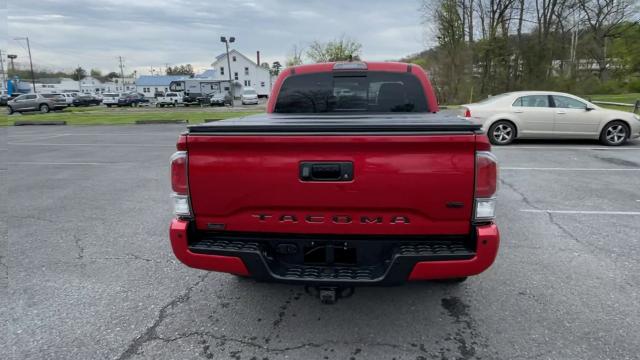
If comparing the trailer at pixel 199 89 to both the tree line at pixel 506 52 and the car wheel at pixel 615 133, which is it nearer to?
the tree line at pixel 506 52

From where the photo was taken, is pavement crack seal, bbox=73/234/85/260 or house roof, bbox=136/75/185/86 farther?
house roof, bbox=136/75/185/86

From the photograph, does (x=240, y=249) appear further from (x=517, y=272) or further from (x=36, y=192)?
(x=36, y=192)

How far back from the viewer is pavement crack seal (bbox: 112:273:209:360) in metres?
2.69

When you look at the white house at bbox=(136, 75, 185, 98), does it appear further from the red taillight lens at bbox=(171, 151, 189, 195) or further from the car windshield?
the red taillight lens at bbox=(171, 151, 189, 195)

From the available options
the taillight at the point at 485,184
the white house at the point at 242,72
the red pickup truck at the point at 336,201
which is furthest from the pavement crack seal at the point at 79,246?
the white house at the point at 242,72

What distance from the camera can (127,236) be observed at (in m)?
4.88

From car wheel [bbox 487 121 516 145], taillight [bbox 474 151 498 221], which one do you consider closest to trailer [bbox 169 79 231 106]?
car wheel [bbox 487 121 516 145]

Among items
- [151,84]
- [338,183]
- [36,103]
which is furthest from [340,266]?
[151,84]

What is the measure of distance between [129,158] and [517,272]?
9.81 metres

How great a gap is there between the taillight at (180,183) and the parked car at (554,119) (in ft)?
33.0

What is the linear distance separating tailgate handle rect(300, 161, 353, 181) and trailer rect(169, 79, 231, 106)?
47.3 metres

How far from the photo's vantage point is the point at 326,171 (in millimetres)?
2459

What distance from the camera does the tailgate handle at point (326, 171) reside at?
244 cm

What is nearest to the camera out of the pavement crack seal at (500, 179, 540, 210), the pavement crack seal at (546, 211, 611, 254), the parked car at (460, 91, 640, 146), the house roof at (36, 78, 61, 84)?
the pavement crack seal at (546, 211, 611, 254)
